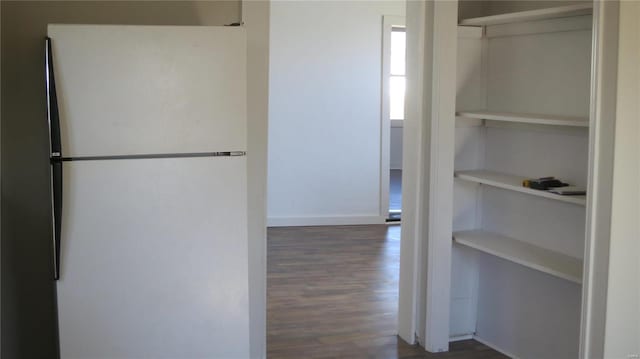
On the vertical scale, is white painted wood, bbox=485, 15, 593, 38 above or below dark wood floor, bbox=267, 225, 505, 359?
above

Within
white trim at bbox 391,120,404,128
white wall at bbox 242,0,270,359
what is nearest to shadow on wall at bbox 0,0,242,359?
white wall at bbox 242,0,270,359

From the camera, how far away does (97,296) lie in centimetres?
278

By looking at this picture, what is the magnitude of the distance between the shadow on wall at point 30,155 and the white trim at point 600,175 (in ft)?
5.56

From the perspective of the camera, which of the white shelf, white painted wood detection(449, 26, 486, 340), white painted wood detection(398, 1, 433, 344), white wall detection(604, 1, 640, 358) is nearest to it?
white wall detection(604, 1, 640, 358)

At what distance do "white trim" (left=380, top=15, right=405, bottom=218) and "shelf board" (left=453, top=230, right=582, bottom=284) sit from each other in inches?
132

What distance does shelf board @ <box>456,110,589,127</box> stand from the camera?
3082 mm

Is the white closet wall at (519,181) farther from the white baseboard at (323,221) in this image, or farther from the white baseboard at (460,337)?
the white baseboard at (323,221)

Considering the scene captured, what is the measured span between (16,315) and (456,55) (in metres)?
2.47

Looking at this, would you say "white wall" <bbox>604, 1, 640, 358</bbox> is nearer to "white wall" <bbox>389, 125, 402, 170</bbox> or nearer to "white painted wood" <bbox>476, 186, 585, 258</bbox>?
"white painted wood" <bbox>476, 186, 585, 258</bbox>

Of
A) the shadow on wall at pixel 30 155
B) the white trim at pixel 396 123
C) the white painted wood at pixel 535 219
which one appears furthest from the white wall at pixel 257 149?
the white trim at pixel 396 123

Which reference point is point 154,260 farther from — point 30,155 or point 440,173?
point 440,173

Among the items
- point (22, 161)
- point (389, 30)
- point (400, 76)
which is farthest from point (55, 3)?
point (400, 76)

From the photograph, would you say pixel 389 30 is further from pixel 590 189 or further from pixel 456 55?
pixel 590 189

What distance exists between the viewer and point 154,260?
9.27 feet
